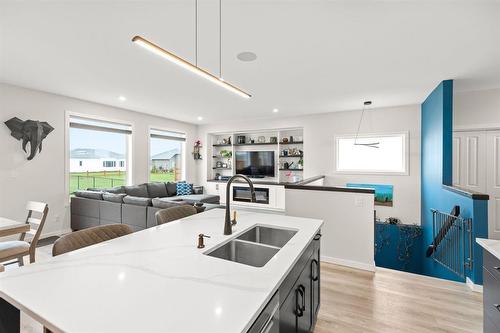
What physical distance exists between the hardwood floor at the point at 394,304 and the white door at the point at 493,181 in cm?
223

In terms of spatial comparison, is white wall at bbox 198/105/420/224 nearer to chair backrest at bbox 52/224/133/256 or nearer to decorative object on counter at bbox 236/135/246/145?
decorative object on counter at bbox 236/135/246/145

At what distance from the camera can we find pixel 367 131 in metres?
5.66

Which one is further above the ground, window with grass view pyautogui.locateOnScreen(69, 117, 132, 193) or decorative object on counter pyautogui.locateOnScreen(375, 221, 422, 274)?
window with grass view pyautogui.locateOnScreen(69, 117, 132, 193)

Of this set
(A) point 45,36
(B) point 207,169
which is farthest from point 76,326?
(B) point 207,169

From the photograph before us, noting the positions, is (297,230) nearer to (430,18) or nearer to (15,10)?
(430,18)

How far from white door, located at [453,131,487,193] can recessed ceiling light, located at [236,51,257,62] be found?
13.5 feet

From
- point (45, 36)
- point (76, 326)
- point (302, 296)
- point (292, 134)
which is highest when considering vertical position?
point (45, 36)

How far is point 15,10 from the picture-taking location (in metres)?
2.09

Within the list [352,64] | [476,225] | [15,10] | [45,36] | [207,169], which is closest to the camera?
[15,10]

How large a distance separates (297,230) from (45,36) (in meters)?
3.15

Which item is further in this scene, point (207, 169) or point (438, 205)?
point (207, 169)

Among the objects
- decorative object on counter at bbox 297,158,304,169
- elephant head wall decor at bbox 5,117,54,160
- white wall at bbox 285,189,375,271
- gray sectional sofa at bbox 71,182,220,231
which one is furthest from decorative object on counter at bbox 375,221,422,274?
elephant head wall decor at bbox 5,117,54,160

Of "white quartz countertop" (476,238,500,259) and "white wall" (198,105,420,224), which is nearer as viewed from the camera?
"white quartz countertop" (476,238,500,259)

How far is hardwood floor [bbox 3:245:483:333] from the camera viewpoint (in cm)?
197
